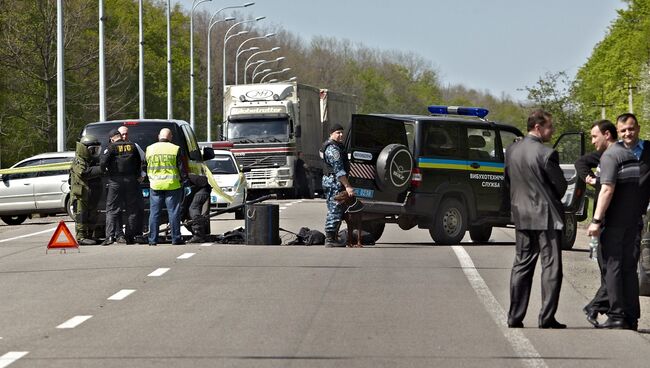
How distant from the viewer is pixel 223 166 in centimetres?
3209

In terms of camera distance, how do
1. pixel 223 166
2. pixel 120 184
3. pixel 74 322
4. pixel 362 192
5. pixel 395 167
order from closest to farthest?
pixel 74 322
pixel 395 167
pixel 362 192
pixel 120 184
pixel 223 166

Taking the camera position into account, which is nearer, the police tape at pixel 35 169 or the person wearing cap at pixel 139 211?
the person wearing cap at pixel 139 211

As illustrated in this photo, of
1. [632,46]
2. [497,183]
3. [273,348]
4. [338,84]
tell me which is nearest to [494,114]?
[338,84]

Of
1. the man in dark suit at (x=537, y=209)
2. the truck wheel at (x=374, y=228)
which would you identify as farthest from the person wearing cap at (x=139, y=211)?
the man in dark suit at (x=537, y=209)

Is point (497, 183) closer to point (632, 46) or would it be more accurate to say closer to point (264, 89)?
point (264, 89)

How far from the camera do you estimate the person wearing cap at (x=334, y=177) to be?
64.3 ft

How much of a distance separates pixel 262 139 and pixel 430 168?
2465 centimetres

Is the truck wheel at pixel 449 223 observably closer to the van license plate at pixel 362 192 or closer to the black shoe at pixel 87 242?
the van license plate at pixel 362 192

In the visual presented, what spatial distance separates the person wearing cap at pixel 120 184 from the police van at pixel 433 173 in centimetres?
324

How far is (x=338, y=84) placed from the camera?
15550cm

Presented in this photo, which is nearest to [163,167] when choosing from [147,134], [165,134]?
[165,134]

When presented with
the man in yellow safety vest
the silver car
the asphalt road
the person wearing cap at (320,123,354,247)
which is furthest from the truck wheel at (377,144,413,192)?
the silver car

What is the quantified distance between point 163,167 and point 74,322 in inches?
364

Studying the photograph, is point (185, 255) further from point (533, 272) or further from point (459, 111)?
point (533, 272)
